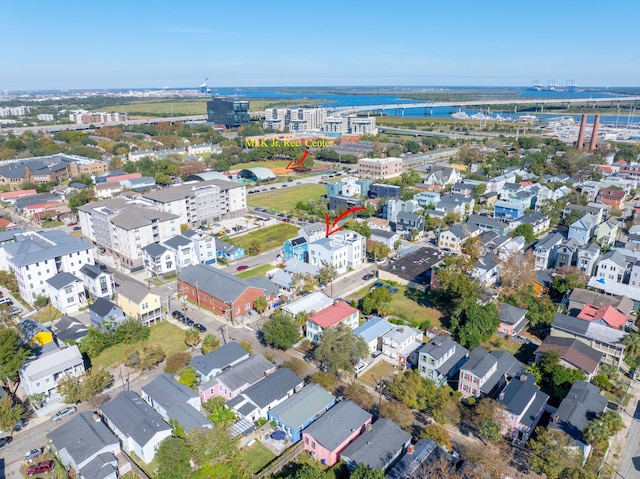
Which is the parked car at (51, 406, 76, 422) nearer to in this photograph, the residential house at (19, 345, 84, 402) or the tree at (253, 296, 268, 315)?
the residential house at (19, 345, 84, 402)

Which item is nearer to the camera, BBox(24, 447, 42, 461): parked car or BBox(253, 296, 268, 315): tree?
BBox(24, 447, 42, 461): parked car

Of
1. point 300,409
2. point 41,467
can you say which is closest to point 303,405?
point 300,409

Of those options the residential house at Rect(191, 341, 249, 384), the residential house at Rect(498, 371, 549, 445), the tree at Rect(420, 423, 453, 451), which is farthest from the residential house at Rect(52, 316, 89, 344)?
the residential house at Rect(498, 371, 549, 445)

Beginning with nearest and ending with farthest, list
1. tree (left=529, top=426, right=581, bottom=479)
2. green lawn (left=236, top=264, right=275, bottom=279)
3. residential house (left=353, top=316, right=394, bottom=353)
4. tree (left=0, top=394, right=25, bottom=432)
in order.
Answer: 1. tree (left=529, top=426, right=581, bottom=479)
2. tree (left=0, top=394, right=25, bottom=432)
3. residential house (left=353, top=316, right=394, bottom=353)
4. green lawn (left=236, top=264, right=275, bottom=279)

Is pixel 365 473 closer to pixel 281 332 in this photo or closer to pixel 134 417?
pixel 134 417

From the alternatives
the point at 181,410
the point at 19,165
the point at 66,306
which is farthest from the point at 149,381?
the point at 19,165
